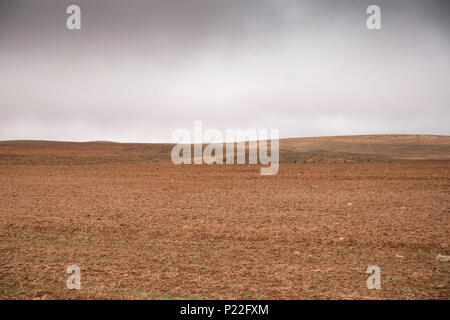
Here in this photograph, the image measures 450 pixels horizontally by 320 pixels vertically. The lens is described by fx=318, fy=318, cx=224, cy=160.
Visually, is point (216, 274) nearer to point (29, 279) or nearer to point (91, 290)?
point (91, 290)

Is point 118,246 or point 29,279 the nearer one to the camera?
point 29,279

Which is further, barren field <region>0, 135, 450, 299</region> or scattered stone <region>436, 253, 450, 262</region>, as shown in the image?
scattered stone <region>436, 253, 450, 262</region>

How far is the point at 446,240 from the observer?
6.86 meters

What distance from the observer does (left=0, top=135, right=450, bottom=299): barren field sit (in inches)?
187

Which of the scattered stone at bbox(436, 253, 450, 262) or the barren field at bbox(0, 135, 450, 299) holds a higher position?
the barren field at bbox(0, 135, 450, 299)

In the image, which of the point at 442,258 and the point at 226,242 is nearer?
the point at 442,258

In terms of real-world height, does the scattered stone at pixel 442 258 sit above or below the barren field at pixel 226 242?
below

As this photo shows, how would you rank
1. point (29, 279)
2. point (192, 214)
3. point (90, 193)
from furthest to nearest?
point (90, 193), point (192, 214), point (29, 279)

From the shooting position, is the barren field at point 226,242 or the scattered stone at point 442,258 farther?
the scattered stone at point 442,258

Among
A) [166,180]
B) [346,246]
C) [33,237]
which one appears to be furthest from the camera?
[166,180]

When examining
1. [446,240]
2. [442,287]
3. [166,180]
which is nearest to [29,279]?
[442,287]

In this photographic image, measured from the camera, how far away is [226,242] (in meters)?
6.90

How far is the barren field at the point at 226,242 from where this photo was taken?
474 centimetres
